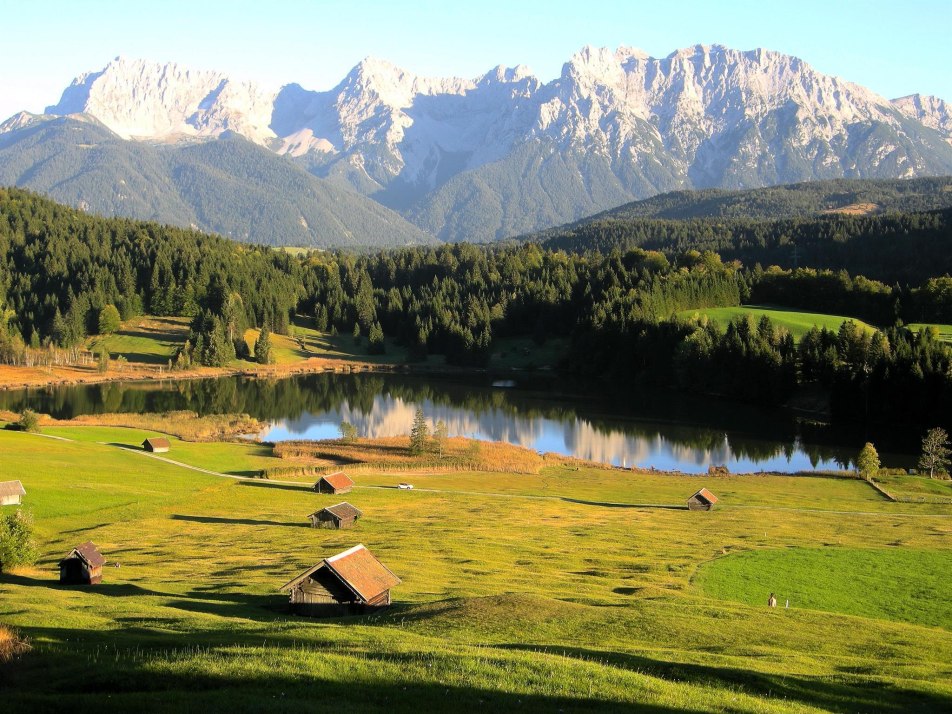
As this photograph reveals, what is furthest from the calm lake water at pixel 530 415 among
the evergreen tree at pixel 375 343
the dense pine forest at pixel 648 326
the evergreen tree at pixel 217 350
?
the evergreen tree at pixel 375 343

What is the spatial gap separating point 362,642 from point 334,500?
40.0m

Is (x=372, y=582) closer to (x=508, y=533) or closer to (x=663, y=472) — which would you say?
(x=508, y=533)

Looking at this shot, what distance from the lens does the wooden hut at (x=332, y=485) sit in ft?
225

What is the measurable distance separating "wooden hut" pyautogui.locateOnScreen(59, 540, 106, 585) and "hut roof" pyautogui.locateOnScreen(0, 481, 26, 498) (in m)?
19.0

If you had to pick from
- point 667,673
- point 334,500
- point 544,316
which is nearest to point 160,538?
point 334,500

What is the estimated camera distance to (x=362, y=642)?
26.8 metres

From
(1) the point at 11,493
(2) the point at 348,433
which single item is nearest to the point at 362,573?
(1) the point at 11,493

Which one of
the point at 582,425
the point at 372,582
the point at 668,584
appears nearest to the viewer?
the point at 372,582

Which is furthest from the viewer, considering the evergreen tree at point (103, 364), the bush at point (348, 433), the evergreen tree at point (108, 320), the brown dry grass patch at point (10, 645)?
the evergreen tree at point (108, 320)

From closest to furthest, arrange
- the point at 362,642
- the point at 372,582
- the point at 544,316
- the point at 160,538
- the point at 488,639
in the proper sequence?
the point at 362,642, the point at 488,639, the point at 372,582, the point at 160,538, the point at 544,316

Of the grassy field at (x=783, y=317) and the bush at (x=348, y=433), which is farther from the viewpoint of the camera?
the grassy field at (x=783, y=317)

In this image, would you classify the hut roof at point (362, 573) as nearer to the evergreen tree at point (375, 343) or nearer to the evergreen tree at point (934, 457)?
the evergreen tree at point (934, 457)

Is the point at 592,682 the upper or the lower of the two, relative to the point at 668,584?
upper

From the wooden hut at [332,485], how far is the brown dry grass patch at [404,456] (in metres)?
11.2
